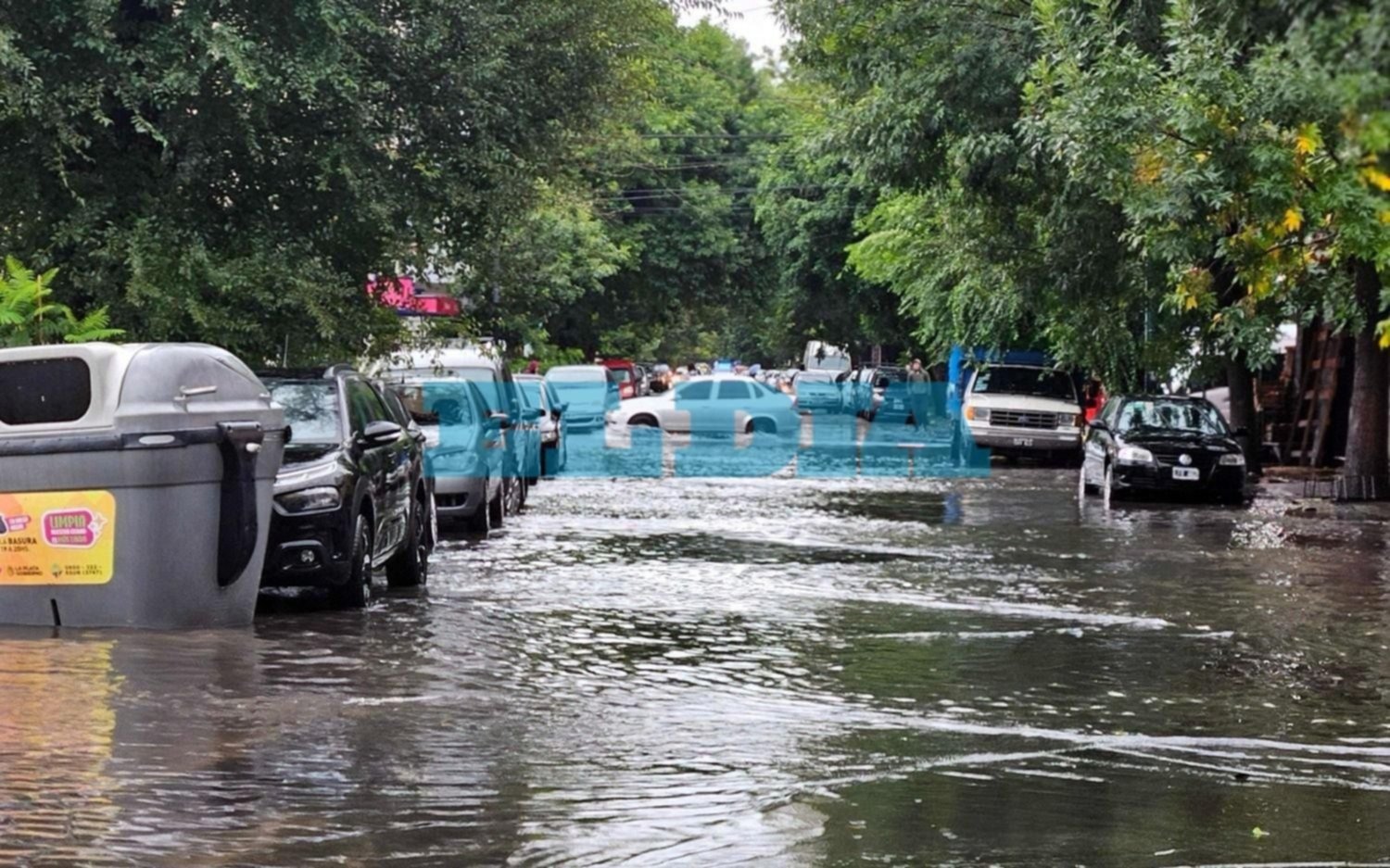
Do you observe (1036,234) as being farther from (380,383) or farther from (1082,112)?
(380,383)

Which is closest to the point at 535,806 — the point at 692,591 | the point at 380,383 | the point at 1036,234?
the point at 692,591

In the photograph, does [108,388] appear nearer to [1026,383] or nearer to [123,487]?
[123,487]

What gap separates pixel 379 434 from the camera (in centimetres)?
1391

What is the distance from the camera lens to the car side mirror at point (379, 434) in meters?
13.8

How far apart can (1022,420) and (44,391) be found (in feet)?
91.6

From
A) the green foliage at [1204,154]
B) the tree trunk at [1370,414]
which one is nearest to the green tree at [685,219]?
the tree trunk at [1370,414]

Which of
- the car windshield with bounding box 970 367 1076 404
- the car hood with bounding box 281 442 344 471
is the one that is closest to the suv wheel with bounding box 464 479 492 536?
the car hood with bounding box 281 442 344 471

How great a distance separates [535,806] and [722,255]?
5849 cm

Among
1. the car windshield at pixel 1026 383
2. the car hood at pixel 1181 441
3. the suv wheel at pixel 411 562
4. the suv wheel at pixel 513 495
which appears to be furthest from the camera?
the car windshield at pixel 1026 383

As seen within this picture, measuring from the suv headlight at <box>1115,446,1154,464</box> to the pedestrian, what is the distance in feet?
86.4

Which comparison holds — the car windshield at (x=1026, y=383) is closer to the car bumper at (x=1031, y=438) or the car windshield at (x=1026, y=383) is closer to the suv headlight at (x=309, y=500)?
the car bumper at (x=1031, y=438)

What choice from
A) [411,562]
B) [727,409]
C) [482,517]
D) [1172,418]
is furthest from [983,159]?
[727,409]

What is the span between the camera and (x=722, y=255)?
215 ft

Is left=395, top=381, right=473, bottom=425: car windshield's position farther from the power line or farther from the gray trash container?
the power line
